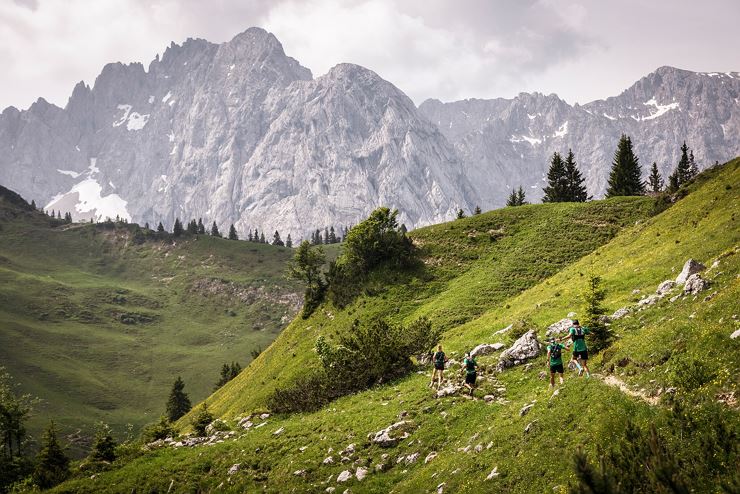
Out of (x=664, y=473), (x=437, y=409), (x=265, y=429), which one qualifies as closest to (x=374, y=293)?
(x=265, y=429)

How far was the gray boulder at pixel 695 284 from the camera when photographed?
24.2 m

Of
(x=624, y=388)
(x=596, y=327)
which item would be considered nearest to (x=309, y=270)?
(x=596, y=327)

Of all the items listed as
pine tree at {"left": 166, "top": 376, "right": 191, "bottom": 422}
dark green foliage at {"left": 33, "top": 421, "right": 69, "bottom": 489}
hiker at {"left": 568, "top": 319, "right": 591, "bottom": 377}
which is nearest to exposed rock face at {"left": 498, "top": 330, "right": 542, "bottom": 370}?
hiker at {"left": 568, "top": 319, "right": 591, "bottom": 377}

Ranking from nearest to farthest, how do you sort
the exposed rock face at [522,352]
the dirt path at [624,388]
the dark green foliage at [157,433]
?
the dirt path at [624,388]
the exposed rock face at [522,352]
the dark green foliage at [157,433]

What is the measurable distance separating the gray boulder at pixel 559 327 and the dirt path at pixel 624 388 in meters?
9.18

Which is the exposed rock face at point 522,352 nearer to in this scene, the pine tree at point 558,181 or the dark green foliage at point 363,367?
the dark green foliage at point 363,367

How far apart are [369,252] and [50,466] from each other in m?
45.8

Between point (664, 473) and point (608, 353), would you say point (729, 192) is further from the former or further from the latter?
point (664, 473)

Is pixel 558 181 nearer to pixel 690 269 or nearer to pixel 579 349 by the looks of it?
pixel 690 269

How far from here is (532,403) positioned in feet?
70.9

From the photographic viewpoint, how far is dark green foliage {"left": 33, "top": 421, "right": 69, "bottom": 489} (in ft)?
109

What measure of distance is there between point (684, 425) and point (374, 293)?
50530 mm

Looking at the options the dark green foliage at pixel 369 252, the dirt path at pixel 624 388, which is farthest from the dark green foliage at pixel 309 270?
the dirt path at pixel 624 388

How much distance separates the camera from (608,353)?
22.3 meters
